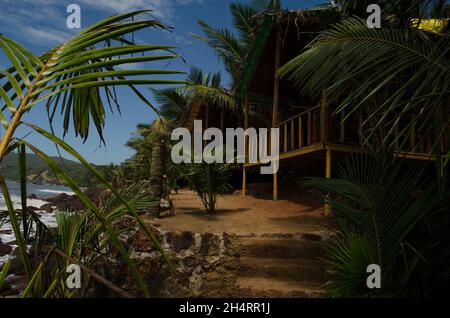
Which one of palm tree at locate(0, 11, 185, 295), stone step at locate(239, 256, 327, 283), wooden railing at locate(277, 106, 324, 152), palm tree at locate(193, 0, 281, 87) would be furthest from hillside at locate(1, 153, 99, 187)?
palm tree at locate(193, 0, 281, 87)

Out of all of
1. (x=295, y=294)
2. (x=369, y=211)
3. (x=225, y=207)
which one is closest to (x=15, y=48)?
(x=369, y=211)

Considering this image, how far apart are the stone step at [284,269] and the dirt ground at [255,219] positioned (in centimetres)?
59

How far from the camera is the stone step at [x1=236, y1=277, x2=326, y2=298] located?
4.14m

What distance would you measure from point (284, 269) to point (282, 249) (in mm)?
408

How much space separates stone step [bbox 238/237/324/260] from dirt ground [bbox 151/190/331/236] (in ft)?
0.81

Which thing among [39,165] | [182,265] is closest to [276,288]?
[182,265]

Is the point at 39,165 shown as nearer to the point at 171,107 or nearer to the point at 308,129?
the point at 308,129

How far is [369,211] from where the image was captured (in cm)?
305

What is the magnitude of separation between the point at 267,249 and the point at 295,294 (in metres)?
1.01

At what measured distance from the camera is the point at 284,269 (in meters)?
4.70

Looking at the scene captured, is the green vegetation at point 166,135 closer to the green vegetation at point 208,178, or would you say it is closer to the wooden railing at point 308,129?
the green vegetation at point 208,178

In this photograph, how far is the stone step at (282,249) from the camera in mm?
5004

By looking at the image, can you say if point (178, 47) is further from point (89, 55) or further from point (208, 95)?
point (208, 95)

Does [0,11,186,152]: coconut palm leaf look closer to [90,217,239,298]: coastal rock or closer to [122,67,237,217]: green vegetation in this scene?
[122,67,237,217]: green vegetation
